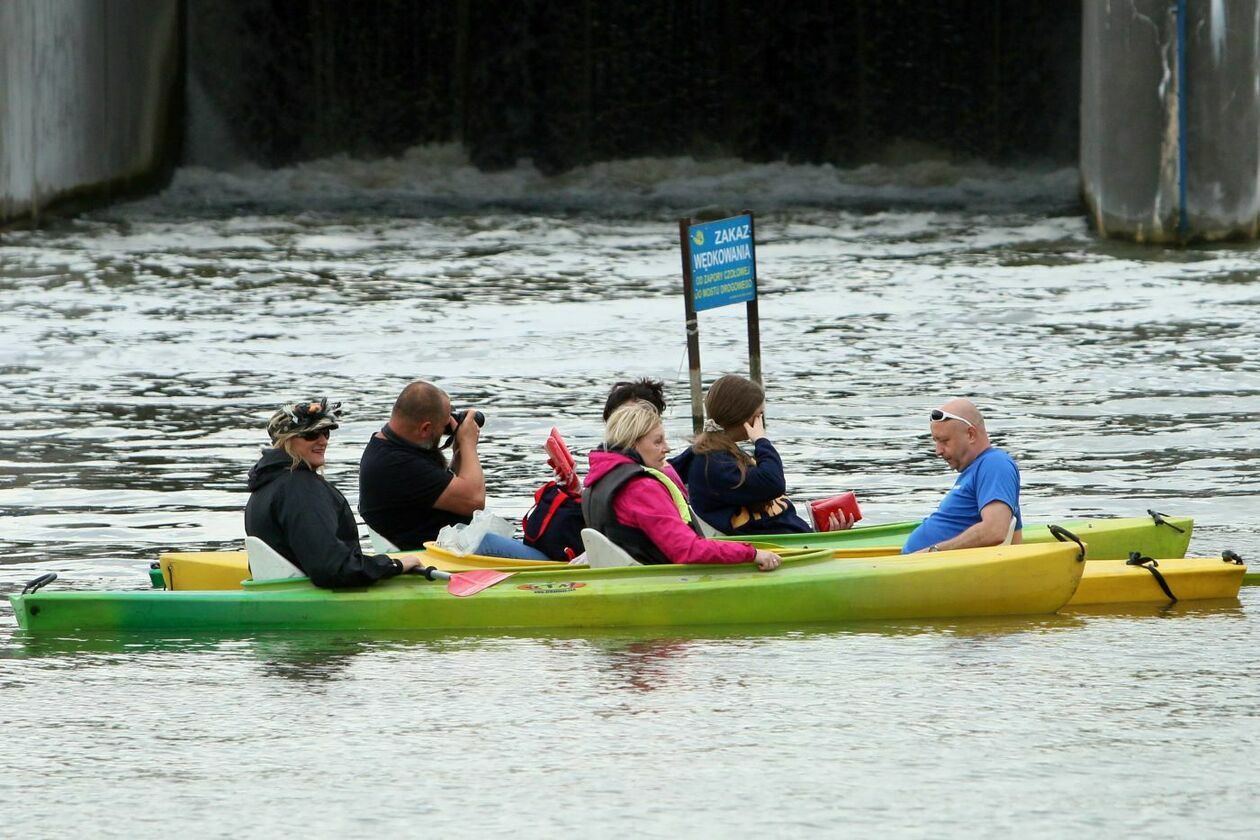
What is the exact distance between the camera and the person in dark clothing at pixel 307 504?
7.51 m

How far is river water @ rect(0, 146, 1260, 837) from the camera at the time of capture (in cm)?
540

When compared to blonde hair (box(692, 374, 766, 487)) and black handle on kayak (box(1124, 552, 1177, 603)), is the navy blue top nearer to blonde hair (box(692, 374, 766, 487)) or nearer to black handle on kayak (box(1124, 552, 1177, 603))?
blonde hair (box(692, 374, 766, 487))

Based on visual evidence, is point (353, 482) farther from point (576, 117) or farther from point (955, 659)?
point (576, 117)

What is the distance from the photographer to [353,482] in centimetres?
1202

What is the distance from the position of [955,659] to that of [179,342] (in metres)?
12.9

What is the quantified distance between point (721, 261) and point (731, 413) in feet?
13.4

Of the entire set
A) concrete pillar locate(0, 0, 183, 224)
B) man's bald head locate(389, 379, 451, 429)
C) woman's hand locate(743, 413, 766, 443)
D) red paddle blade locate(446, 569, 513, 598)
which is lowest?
red paddle blade locate(446, 569, 513, 598)

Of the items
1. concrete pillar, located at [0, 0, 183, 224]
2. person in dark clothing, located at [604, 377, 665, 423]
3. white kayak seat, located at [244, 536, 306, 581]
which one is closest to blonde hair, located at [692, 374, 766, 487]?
person in dark clothing, located at [604, 377, 665, 423]

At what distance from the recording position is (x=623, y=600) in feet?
25.2

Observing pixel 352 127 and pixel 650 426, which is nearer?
pixel 650 426

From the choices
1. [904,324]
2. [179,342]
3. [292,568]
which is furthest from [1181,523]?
[179,342]

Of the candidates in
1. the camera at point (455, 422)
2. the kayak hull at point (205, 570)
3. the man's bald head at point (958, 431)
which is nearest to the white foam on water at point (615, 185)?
the camera at point (455, 422)

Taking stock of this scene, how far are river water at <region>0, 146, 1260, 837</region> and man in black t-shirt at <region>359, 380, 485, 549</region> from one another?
0.99 m

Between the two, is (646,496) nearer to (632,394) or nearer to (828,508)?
(632,394)
